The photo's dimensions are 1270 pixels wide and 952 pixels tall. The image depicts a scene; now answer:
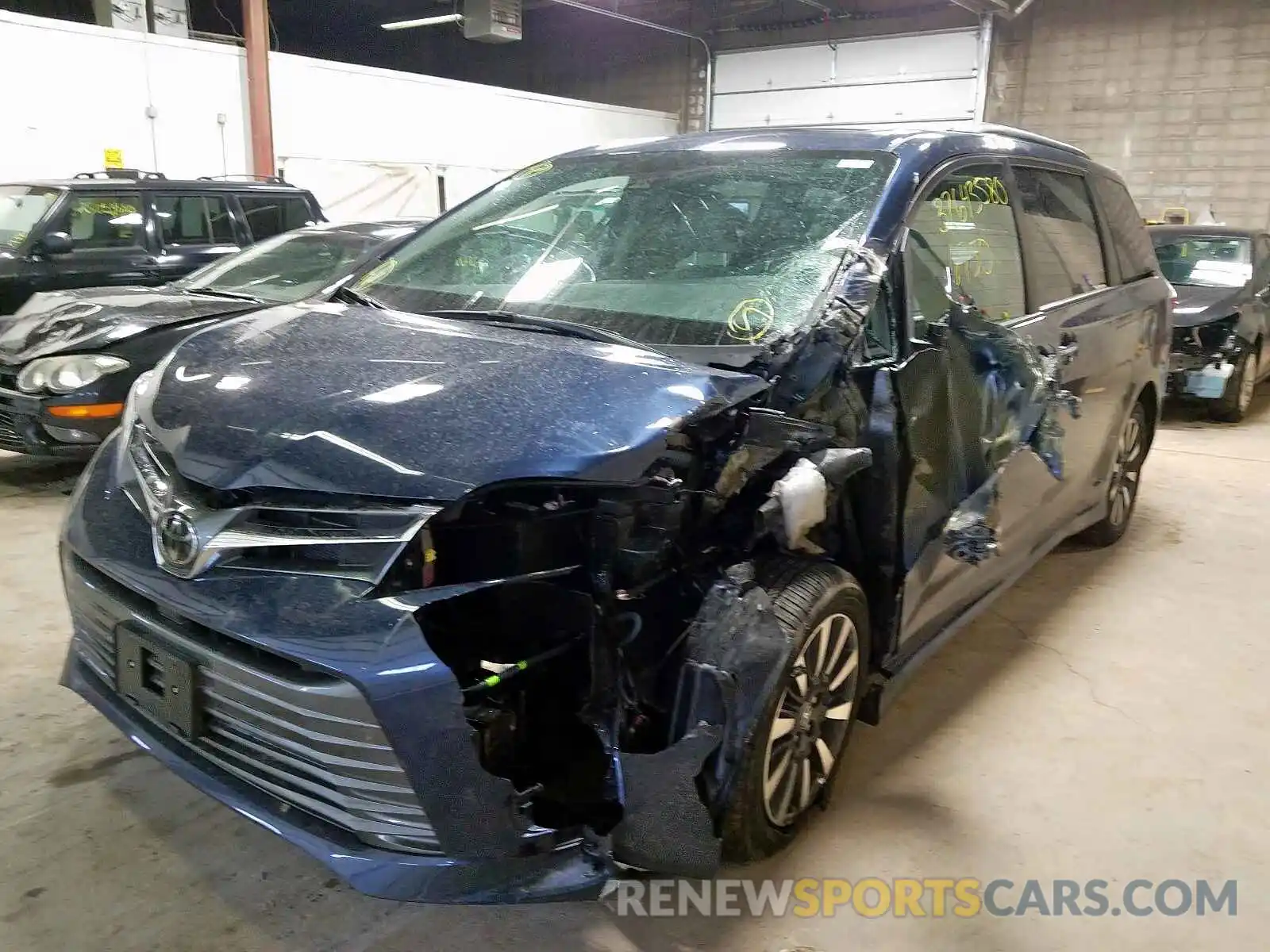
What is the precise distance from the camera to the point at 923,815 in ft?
7.86

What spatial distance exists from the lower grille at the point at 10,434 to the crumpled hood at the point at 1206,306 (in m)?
7.21

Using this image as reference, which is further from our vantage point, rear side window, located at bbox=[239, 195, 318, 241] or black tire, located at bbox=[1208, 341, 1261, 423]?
black tire, located at bbox=[1208, 341, 1261, 423]

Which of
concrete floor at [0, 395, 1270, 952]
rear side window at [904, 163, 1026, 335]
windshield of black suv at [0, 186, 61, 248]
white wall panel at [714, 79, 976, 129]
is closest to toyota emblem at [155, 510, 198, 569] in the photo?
concrete floor at [0, 395, 1270, 952]

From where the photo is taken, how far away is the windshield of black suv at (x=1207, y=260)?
298 inches

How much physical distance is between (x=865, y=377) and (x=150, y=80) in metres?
9.10

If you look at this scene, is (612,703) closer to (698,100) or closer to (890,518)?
(890,518)

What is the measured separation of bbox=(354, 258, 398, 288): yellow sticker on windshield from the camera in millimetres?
2818

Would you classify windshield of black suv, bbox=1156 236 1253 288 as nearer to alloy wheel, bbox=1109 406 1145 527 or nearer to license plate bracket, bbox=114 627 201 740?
alloy wheel, bbox=1109 406 1145 527

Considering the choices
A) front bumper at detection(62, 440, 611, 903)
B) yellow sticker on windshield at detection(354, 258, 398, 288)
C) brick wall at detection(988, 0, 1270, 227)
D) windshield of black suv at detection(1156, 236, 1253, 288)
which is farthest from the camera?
brick wall at detection(988, 0, 1270, 227)

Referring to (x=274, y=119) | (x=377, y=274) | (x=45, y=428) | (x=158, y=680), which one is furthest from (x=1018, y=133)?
(x=274, y=119)

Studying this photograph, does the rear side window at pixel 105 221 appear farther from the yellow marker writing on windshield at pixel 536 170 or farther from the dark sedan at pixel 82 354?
the yellow marker writing on windshield at pixel 536 170

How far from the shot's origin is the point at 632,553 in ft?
5.84

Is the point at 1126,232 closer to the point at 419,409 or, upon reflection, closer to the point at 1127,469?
the point at 1127,469

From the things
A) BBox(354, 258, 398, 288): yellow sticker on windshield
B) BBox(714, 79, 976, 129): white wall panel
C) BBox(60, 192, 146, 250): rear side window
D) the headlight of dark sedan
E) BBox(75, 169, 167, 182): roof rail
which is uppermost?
BBox(714, 79, 976, 129): white wall panel
